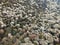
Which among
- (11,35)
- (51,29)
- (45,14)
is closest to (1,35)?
(11,35)

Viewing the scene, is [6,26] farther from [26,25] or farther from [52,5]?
[52,5]

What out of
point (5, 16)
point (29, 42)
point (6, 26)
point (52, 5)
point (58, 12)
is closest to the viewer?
point (29, 42)

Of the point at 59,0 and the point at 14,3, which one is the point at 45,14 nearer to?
the point at 14,3

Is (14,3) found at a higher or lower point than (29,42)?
higher

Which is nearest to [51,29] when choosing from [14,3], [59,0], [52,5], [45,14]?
[45,14]

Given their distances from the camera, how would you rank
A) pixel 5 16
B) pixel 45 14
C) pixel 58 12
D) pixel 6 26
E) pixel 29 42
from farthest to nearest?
pixel 58 12
pixel 45 14
pixel 5 16
pixel 6 26
pixel 29 42

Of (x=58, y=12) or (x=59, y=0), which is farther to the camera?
(x=59, y=0)
